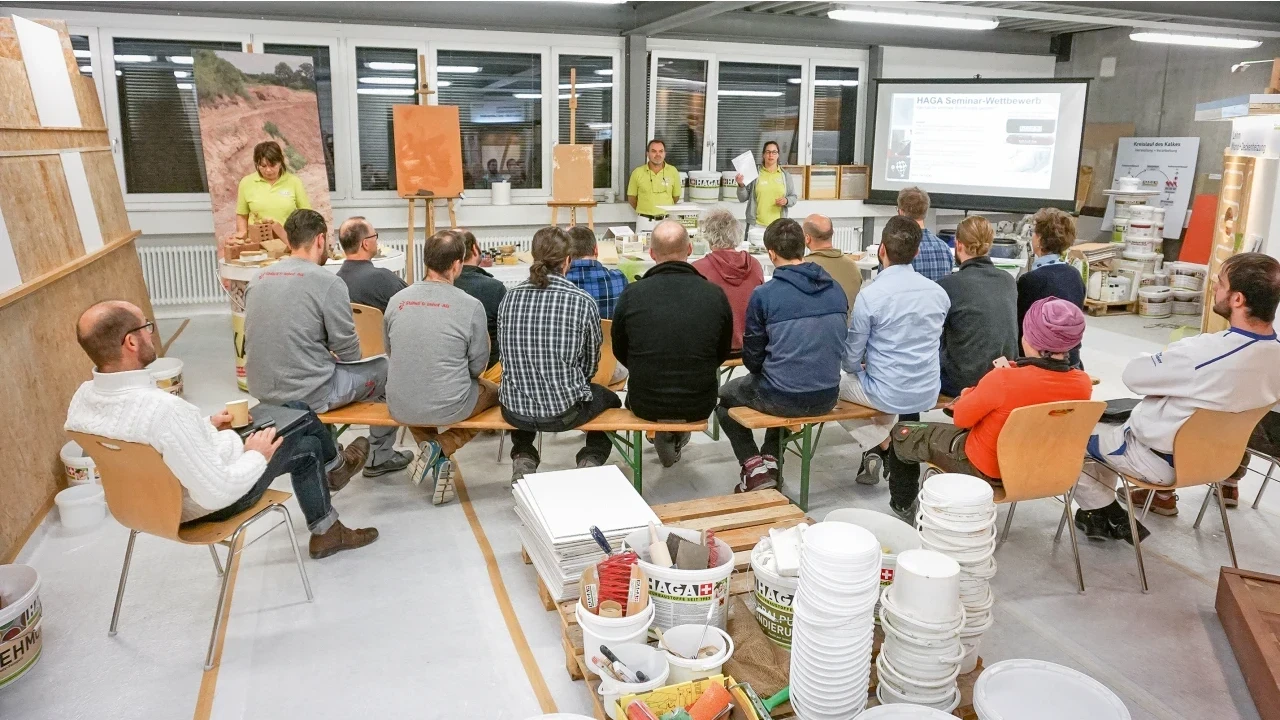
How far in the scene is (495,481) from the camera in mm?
4285

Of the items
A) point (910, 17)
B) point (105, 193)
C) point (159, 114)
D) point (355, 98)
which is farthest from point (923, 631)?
point (159, 114)

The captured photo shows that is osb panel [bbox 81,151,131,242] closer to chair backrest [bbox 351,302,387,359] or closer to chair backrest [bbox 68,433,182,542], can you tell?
chair backrest [bbox 351,302,387,359]

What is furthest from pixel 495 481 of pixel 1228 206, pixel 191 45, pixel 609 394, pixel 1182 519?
pixel 191 45

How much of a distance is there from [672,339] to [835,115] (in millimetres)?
7681

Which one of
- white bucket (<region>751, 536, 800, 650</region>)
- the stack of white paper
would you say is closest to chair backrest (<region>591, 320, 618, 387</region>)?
the stack of white paper

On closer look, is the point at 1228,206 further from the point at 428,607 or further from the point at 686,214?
the point at 428,607

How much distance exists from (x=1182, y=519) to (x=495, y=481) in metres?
3.27

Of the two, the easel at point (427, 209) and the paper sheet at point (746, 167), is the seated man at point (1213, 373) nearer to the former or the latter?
the paper sheet at point (746, 167)

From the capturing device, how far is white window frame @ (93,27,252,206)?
24.6ft

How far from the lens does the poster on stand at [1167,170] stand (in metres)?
9.75

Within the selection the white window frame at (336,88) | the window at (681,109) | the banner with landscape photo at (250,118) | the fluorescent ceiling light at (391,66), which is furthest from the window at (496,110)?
the banner with landscape photo at (250,118)

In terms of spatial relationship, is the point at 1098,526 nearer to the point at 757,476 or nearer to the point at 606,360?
the point at 757,476

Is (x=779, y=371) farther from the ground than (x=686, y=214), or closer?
closer

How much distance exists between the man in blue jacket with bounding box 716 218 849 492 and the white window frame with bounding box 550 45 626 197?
5.67 metres
